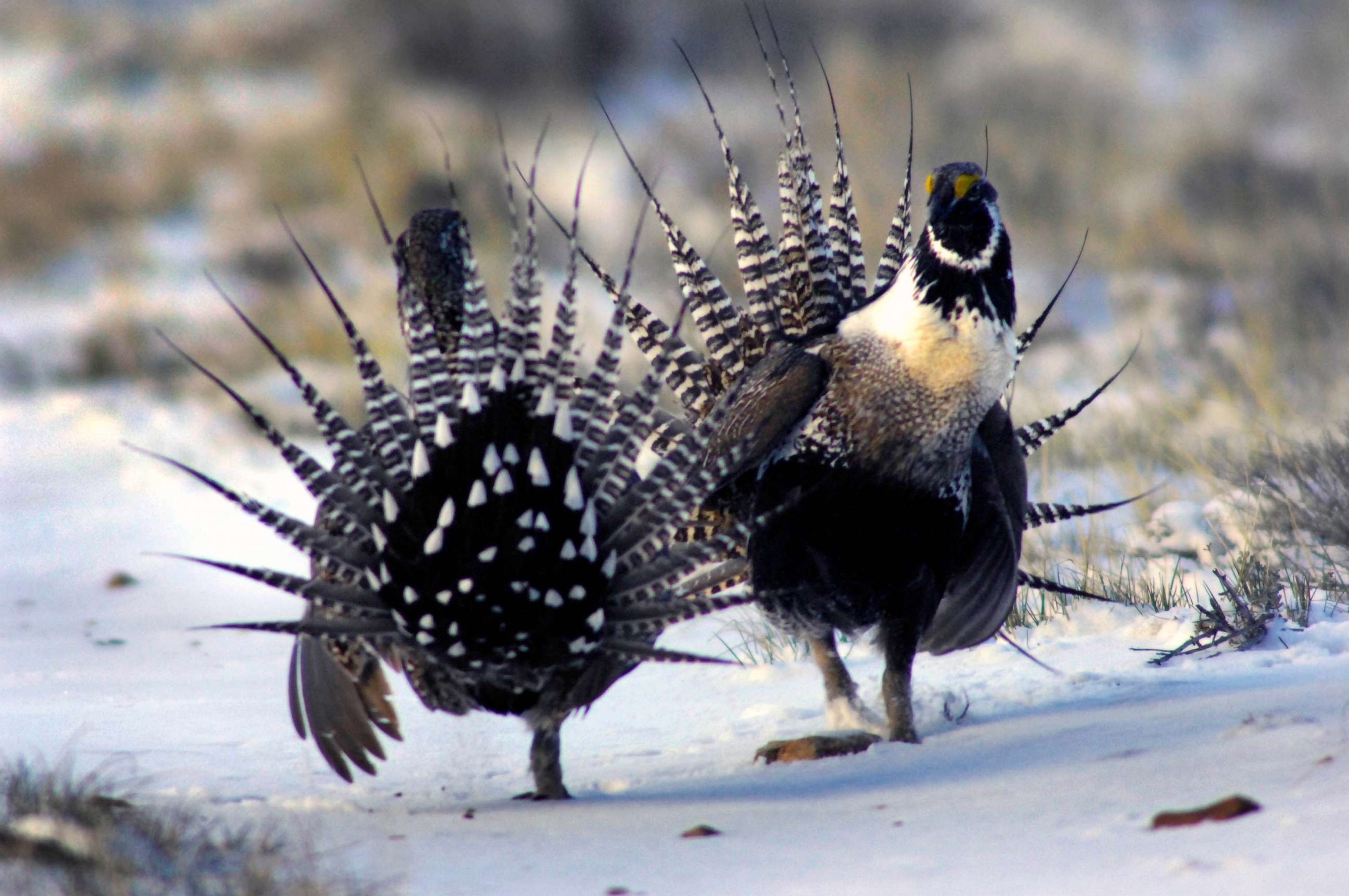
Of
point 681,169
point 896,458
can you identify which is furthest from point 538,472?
point 681,169

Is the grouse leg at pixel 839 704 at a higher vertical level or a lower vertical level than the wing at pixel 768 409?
lower

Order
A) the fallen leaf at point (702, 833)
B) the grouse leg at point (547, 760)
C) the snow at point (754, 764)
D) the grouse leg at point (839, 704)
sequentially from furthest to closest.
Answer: the grouse leg at point (839, 704) < the grouse leg at point (547, 760) < the fallen leaf at point (702, 833) < the snow at point (754, 764)

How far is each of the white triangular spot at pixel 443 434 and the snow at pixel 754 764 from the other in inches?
28.3

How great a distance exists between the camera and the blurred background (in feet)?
31.7

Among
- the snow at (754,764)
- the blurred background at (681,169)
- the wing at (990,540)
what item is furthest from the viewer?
the blurred background at (681,169)

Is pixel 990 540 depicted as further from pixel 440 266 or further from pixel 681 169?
pixel 681 169

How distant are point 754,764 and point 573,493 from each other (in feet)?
3.09

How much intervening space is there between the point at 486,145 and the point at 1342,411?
9.00 metres

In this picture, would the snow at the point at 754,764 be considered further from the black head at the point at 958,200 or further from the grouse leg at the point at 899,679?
the black head at the point at 958,200

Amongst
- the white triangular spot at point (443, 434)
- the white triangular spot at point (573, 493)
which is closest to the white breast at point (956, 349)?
the white triangular spot at point (573, 493)

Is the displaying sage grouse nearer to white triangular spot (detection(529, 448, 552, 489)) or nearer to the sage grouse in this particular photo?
the sage grouse

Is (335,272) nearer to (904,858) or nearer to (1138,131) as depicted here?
(1138,131)

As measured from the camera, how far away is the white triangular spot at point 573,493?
307 centimetres

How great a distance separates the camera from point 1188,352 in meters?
9.14
